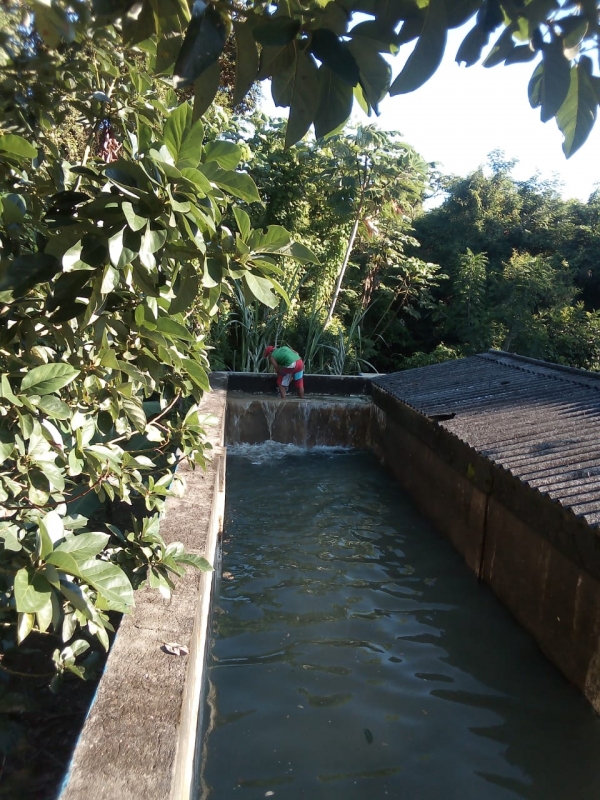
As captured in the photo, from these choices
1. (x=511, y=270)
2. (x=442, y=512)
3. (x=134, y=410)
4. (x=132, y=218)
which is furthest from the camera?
(x=511, y=270)

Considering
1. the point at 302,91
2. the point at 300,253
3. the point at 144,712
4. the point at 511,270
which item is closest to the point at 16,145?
the point at 300,253

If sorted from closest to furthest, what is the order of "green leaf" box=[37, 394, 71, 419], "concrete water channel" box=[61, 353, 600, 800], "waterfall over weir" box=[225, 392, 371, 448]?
"green leaf" box=[37, 394, 71, 419] < "concrete water channel" box=[61, 353, 600, 800] < "waterfall over weir" box=[225, 392, 371, 448]

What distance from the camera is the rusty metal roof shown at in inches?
167

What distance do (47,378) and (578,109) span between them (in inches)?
56.2

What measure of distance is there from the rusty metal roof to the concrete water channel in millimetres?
18

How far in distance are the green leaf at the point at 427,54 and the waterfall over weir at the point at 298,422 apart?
29.4 feet

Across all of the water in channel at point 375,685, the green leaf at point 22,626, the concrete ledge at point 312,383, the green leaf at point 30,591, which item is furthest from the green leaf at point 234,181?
the concrete ledge at point 312,383

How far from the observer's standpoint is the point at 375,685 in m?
3.86

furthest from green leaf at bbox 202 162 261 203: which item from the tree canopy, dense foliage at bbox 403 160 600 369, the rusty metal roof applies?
dense foliage at bbox 403 160 600 369

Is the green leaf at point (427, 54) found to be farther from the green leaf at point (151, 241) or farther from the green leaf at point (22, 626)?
the green leaf at point (22, 626)

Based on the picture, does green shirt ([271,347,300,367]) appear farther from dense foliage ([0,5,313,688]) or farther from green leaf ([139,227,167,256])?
green leaf ([139,227,167,256])

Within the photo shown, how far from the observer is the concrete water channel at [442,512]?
1.91 metres

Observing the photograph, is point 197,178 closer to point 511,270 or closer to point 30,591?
point 30,591

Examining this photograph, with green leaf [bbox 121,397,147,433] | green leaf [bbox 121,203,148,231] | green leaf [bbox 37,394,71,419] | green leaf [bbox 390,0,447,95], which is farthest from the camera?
green leaf [bbox 121,397,147,433]
